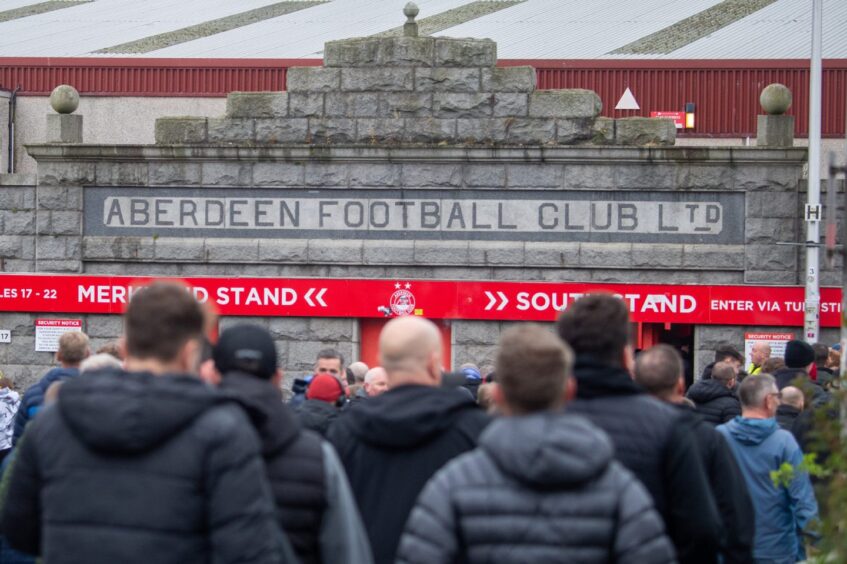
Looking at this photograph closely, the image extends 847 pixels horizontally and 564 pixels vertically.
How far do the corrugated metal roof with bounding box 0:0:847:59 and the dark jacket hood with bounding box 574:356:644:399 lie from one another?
60.9 feet

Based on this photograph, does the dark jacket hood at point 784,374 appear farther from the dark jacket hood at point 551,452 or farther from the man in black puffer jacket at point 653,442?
the dark jacket hood at point 551,452

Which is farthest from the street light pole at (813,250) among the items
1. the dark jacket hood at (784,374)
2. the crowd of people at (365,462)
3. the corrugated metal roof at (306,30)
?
the crowd of people at (365,462)

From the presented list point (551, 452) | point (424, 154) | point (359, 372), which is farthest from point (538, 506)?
point (424, 154)

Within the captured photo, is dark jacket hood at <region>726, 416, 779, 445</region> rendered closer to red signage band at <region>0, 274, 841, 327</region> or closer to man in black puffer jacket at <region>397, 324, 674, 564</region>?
man in black puffer jacket at <region>397, 324, 674, 564</region>

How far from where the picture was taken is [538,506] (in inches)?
147

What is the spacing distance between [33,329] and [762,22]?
1502 cm

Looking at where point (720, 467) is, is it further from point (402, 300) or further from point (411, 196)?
point (411, 196)

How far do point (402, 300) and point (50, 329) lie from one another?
451 cm

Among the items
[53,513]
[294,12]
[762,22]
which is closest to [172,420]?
[53,513]

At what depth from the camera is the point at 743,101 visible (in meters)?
22.0

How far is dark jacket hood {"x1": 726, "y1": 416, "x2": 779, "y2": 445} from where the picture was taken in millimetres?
7516

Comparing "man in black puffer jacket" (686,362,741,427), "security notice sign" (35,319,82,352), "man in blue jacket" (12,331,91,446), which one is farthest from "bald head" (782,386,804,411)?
"security notice sign" (35,319,82,352)

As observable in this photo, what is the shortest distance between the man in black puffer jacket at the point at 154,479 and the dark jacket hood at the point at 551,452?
2.27 feet

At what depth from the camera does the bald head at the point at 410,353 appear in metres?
4.92
